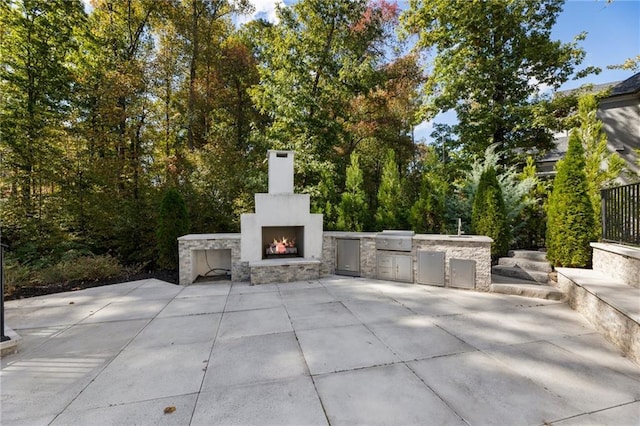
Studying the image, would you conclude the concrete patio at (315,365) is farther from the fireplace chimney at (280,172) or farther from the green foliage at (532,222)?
the green foliage at (532,222)

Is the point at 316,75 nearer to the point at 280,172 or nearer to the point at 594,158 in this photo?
the point at 280,172

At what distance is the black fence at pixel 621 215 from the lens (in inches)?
159

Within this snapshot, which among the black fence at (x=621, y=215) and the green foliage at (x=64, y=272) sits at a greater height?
the black fence at (x=621, y=215)

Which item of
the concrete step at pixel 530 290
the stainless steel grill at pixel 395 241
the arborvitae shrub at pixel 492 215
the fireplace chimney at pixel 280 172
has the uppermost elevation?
the fireplace chimney at pixel 280 172

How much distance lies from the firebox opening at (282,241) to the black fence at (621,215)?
228 inches

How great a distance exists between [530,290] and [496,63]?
28.0 ft

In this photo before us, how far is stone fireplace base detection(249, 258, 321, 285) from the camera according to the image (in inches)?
228

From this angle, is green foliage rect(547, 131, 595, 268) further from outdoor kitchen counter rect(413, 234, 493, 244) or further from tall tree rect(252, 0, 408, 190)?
tall tree rect(252, 0, 408, 190)

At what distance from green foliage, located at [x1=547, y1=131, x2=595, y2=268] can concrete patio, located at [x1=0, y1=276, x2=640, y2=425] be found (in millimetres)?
1258

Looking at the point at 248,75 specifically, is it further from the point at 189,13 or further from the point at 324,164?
the point at 324,164

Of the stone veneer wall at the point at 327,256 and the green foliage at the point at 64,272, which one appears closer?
the stone veneer wall at the point at 327,256

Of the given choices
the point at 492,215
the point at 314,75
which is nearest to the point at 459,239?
the point at 492,215

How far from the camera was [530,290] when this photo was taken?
185 inches

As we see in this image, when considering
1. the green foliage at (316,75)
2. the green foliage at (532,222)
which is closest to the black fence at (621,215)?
the green foliage at (532,222)
